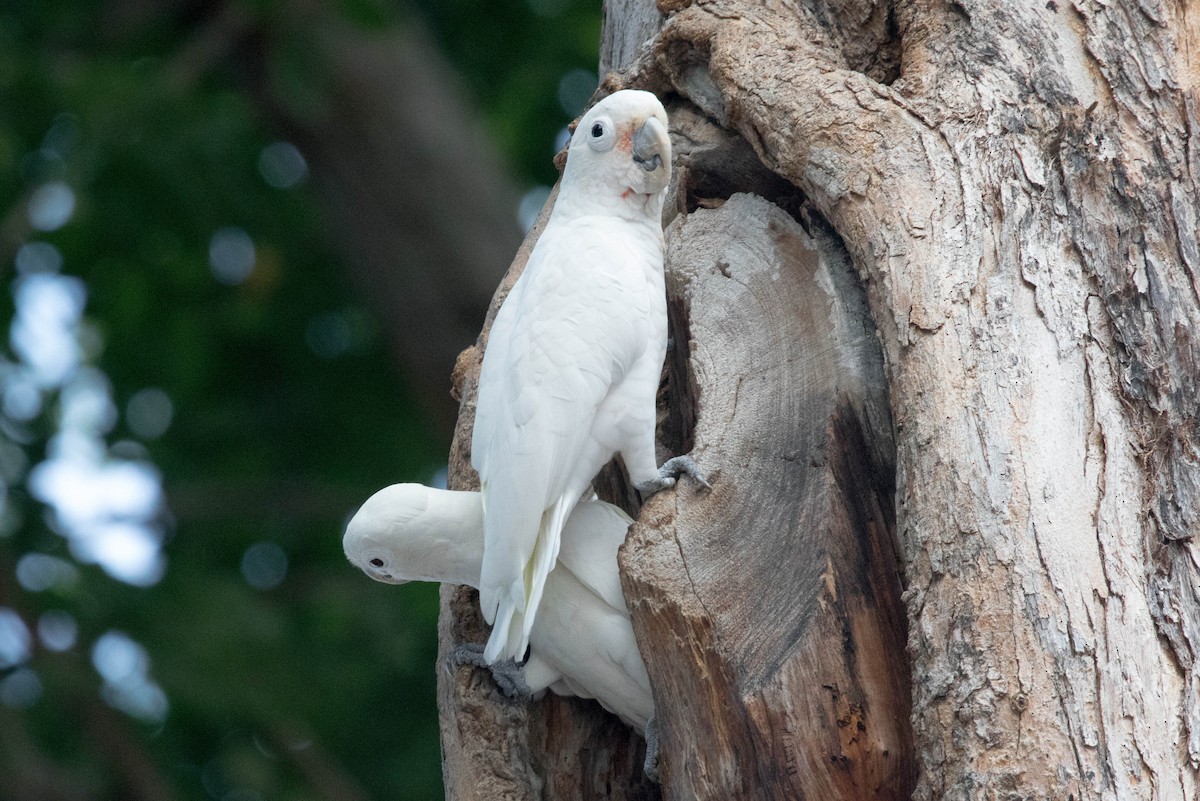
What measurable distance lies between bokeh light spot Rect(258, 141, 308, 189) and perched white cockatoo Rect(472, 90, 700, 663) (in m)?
3.93

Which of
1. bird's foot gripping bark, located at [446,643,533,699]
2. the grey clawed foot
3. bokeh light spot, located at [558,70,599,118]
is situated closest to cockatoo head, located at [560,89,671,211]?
bird's foot gripping bark, located at [446,643,533,699]

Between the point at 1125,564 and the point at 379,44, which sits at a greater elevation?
the point at 379,44

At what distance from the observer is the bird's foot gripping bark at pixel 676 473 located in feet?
8.20

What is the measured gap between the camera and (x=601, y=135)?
9.15 ft

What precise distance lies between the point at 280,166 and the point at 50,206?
1381mm

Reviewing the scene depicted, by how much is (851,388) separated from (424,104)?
363cm

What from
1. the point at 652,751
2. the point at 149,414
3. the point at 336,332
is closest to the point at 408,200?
the point at 336,332

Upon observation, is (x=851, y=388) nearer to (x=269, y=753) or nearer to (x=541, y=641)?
(x=541, y=641)

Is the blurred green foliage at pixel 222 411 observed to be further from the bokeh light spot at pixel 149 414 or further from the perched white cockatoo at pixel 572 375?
the perched white cockatoo at pixel 572 375

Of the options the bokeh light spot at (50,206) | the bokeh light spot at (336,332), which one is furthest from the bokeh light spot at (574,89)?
the bokeh light spot at (50,206)

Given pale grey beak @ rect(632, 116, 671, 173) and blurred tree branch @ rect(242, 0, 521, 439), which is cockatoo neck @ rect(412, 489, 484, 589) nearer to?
pale grey beak @ rect(632, 116, 671, 173)

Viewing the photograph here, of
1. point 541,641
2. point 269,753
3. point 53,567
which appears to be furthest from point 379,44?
point 541,641

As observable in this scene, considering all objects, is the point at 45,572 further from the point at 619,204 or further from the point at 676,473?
the point at 676,473

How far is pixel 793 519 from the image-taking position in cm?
243
